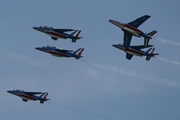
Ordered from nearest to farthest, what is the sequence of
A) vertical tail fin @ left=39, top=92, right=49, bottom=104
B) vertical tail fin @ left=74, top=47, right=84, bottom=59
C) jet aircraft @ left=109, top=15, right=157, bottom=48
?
jet aircraft @ left=109, top=15, right=157, bottom=48 < vertical tail fin @ left=74, top=47, right=84, bottom=59 < vertical tail fin @ left=39, top=92, right=49, bottom=104

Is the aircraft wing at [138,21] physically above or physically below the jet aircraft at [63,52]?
above

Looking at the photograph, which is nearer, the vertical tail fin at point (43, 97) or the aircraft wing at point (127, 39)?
the aircraft wing at point (127, 39)

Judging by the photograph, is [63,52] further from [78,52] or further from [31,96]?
[31,96]

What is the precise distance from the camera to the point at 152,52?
180 meters

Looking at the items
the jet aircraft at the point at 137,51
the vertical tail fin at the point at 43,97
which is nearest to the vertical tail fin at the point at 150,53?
the jet aircraft at the point at 137,51

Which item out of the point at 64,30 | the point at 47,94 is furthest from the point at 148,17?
the point at 47,94

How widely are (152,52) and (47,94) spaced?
42.7 m

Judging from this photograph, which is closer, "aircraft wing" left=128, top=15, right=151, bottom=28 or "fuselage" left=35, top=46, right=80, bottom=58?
"aircraft wing" left=128, top=15, right=151, bottom=28

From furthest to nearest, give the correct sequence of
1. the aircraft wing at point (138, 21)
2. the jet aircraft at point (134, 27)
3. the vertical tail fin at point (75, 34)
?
the vertical tail fin at point (75, 34) → the aircraft wing at point (138, 21) → the jet aircraft at point (134, 27)

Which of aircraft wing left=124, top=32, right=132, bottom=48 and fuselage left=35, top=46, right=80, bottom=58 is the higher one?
aircraft wing left=124, top=32, right=132, bottom=48

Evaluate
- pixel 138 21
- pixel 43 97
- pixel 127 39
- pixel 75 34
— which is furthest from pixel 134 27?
pixel 43 97

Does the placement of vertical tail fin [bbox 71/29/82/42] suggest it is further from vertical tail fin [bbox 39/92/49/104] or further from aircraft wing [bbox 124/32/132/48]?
vertical tail fin [bbox 39/92/49/104]

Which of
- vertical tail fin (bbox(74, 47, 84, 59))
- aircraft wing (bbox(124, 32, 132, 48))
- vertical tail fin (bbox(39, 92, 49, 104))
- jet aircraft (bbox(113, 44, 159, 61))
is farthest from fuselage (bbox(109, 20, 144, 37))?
vertical tail fin (bbox(39, 92, 49, 104))

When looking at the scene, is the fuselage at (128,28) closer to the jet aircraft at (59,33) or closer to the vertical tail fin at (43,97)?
the jet aircraft at (59,33)
